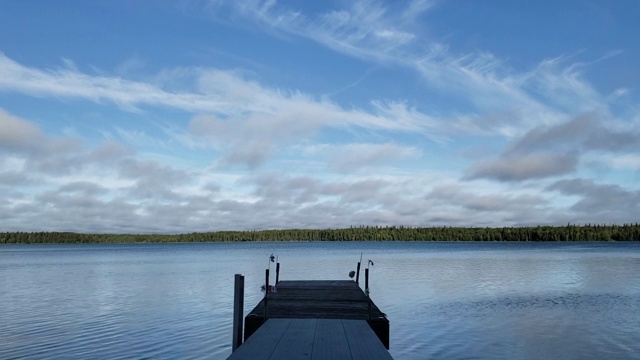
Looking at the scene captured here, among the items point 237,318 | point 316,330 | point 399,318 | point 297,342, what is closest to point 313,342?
point 297,342

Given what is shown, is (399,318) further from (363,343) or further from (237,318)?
(363,343)

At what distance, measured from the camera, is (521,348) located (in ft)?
68.5

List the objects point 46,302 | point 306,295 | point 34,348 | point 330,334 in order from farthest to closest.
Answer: point 46,302
point 306,295
point 34,348
point 330,334

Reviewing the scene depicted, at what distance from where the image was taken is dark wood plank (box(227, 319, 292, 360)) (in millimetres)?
10383

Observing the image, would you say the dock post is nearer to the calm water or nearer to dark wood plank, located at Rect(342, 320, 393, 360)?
the calm water

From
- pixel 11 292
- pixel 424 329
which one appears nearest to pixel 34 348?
pixel 424 329

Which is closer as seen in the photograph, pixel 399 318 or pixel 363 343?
pixel 363 343

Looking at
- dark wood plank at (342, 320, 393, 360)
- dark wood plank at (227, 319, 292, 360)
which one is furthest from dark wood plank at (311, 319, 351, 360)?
dark wood plank at (227, 319, 292, 360)

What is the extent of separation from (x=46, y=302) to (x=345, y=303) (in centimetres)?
2306

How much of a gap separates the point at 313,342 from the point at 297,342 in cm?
34

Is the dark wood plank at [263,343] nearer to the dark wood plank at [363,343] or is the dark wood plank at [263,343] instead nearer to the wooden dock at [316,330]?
the wooden dock at [316,330]

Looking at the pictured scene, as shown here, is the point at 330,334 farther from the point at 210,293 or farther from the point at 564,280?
the point at 564,280

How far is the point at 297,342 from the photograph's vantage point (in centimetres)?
1187

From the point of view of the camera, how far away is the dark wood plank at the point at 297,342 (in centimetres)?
1057
